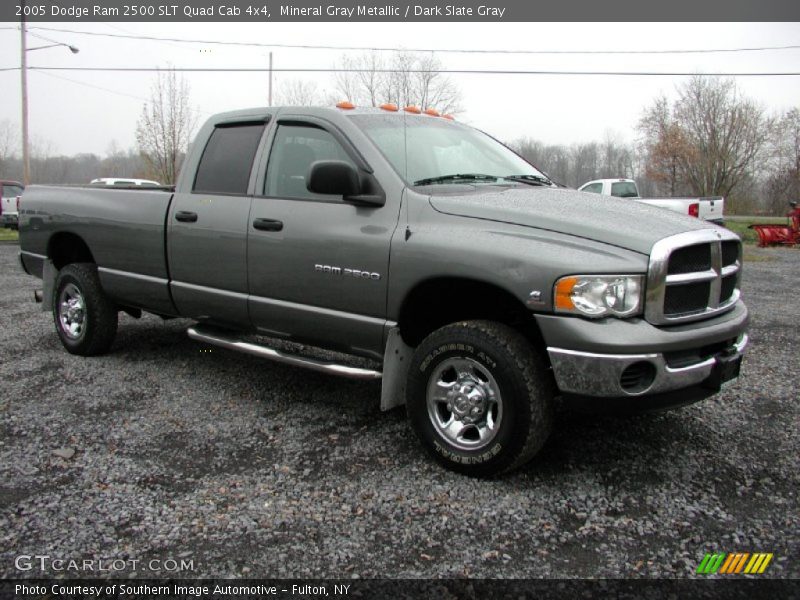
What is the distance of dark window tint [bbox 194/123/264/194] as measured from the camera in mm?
4527

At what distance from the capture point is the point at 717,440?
3936 mm

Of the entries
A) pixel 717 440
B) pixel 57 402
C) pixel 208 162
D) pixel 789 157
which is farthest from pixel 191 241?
pixel 789 157

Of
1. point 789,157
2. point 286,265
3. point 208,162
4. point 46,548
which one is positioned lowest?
point 46,548

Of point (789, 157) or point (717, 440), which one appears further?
point (789, 157)

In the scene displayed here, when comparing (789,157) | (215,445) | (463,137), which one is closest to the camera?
(215,445)

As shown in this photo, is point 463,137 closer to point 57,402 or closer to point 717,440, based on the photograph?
point 717,440

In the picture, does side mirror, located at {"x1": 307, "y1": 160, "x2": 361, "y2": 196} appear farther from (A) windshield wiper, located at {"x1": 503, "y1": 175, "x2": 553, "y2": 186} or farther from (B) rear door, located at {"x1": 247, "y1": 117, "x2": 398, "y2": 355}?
(A) windshield wiper, located at {"x1": 503, "y1": 175, "x2": 553, "y2": 186}

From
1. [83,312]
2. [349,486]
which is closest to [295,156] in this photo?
[349,486]

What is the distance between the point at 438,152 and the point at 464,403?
1631 mm

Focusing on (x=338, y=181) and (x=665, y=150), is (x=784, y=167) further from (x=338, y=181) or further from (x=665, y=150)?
(x=338, y=181)

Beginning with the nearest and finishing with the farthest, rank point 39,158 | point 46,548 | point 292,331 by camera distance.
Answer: point 46,548
point 292,331
point 39,158

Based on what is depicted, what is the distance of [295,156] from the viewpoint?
4312 mm

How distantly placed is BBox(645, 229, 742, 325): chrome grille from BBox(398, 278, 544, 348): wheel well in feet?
2.03

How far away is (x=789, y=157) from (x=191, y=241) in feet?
149
